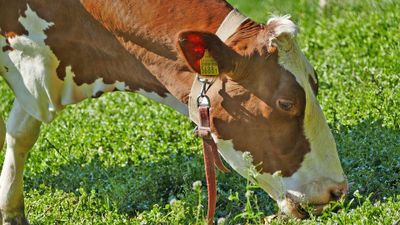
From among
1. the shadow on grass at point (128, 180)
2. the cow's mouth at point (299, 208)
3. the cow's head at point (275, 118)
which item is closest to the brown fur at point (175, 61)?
the cow's head at point (275, 118)

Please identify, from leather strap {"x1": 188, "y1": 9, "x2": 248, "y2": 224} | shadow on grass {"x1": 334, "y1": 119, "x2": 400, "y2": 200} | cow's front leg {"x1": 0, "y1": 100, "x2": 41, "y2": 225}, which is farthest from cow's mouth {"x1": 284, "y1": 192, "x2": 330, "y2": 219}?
cow's front leg {"x1": 0, "y1": 100, "x2": 41, "y2": 225}

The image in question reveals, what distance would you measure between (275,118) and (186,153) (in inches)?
75.1

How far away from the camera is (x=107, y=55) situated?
662 cm

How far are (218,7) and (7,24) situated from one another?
1.31 meters

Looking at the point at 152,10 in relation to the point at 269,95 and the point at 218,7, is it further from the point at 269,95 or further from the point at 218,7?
the point at 269,95

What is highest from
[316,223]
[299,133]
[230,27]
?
[230,27]

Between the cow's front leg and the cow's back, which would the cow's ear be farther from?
the cow's front leg

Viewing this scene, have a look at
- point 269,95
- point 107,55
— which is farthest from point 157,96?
point 269,95

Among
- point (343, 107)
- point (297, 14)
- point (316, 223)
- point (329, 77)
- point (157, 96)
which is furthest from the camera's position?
point (297, 14)

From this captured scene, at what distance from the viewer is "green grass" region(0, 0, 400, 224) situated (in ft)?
22.6

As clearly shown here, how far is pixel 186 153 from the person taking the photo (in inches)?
315

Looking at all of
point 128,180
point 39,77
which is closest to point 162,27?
point 39,77

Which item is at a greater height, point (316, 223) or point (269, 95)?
point (269, 95)

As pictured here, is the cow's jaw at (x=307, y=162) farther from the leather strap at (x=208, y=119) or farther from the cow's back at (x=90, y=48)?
the cow's back at (x=90, y=48)
